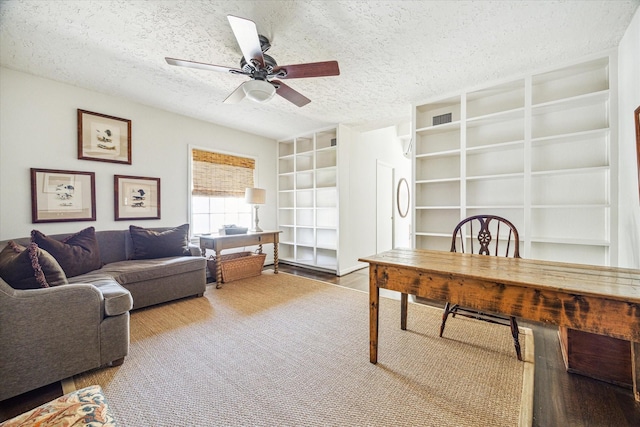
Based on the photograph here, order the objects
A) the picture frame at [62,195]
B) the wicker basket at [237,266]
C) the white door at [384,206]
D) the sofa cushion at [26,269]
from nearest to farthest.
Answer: the sofa cushion at [26,269] → the picture frame at [62,195] → the wicker basket at [237,266] → the white door at [384,206]

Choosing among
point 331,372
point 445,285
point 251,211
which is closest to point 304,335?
point 331,372

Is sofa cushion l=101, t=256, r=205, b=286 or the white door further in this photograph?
the white door

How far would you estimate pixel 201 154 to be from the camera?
13.6ft

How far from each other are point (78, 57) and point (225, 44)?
1.48 meters

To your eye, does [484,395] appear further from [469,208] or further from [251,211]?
[251,211]

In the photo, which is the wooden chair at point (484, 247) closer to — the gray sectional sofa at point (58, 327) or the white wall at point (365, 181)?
the white wall at point (365, 181)

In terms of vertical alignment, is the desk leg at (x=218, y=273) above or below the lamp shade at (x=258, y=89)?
below

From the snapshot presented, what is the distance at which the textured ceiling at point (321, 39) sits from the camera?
1779 millimetres

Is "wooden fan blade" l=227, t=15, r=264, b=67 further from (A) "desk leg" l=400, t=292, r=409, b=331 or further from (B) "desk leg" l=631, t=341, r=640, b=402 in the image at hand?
(B) "desk leg" l=631, t=341, r=640, b=402

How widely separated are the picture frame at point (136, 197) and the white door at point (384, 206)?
12.7ft

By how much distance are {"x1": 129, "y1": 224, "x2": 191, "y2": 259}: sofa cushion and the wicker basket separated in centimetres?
53

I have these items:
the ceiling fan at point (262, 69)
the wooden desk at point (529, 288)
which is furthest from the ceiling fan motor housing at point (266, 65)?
the wooden desk at point (529, 288)

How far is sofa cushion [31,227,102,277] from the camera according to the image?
232cm

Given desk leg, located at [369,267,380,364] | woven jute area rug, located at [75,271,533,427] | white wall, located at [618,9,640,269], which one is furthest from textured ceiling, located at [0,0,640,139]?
woven jute area rug, located at [75,271,533,427]
